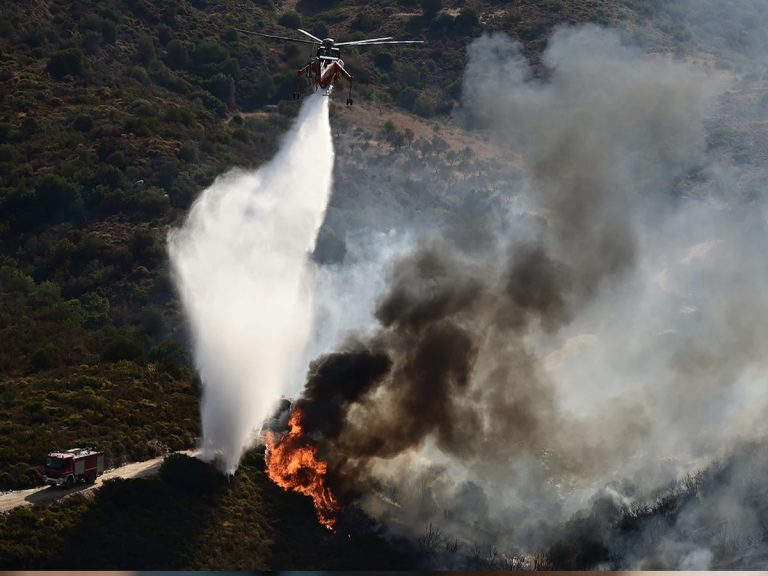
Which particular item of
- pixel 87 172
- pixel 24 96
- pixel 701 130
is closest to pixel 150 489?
pixel 87 172

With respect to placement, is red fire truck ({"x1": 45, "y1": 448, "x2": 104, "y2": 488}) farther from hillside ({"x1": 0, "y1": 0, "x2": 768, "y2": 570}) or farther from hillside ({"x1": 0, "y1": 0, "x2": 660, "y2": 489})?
hillside ({"x1": 0, "y1": 0, "x2": 768, "y2": 570})

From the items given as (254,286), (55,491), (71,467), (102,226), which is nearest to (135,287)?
(102,226)

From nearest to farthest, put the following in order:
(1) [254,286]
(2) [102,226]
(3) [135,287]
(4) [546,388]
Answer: (4) [546,388], (1) [254,286], (3) [135,287], (2) [102,226]

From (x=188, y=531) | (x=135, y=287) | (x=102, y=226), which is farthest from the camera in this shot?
(x=102, y=226)

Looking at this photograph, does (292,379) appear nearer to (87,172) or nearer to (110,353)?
(110,353)

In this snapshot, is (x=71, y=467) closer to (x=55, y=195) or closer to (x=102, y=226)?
(x=102, y=226)
